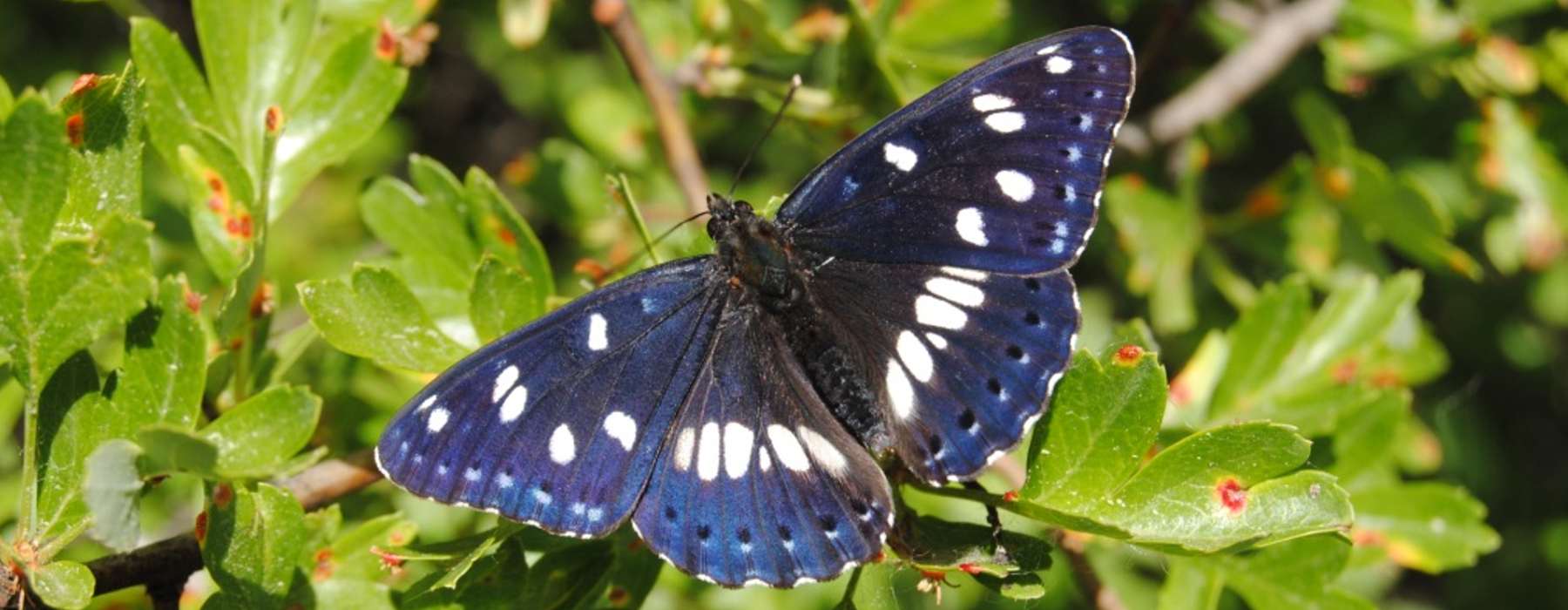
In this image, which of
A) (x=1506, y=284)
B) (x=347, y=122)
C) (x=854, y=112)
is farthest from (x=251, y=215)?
(x=1506, y=284)

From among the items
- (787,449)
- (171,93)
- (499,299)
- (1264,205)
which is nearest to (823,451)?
(787,449)

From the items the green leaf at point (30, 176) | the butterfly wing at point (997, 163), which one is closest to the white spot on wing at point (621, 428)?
the butterfly wing at point (997, 163)

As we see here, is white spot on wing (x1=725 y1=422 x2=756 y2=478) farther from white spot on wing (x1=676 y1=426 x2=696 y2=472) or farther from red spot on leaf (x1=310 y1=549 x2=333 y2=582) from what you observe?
red spot on leaf (x1=310 y1=549 x2=333 y2=582)

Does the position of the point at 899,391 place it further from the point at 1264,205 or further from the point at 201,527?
the point at 1264,205

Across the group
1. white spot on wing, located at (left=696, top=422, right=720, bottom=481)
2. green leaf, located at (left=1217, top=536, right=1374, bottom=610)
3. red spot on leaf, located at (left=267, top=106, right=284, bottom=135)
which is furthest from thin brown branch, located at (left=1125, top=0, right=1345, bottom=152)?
red spot on leaf, located at (left=267, top=106, right=284, bottom=135)

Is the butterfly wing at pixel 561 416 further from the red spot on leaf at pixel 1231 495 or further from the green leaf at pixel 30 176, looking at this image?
the red spot on leaf at pixel 1231 495
